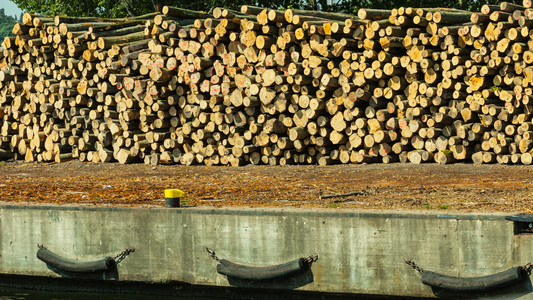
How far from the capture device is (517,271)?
664 centimetres

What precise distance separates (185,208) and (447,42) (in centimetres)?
610

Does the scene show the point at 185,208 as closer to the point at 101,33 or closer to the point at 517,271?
the point at 517,271

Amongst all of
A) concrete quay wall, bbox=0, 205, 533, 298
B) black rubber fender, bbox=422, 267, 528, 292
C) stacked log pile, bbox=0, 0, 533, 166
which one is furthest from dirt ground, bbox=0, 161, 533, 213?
black rubber fender, bbox=422, 267, 528, 292

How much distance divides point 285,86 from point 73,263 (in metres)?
6.03

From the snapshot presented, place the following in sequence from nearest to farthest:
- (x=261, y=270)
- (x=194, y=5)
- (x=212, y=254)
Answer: (x=261, y=270) < (x=212, y=254) < (x=194, y=5)

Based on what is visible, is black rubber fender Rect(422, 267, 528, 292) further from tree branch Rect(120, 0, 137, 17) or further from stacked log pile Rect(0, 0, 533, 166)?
tree branch Rect(120, 0, 137, 17)

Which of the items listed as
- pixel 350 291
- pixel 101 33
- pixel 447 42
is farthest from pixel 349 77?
pixel 350 291

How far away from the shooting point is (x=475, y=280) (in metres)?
6.80

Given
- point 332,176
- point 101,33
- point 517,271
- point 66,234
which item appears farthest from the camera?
point 101,33

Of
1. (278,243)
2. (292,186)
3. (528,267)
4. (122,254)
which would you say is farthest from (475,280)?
(292,186)

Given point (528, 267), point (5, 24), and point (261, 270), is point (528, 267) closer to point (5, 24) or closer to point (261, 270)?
point (261, 270)

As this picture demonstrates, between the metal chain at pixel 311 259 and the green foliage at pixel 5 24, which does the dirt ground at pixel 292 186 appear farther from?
the green foliage at pixel 5 24

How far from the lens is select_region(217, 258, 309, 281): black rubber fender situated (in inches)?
292

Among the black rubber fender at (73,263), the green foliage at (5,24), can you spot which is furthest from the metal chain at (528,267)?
the green foliage at (5,24)
